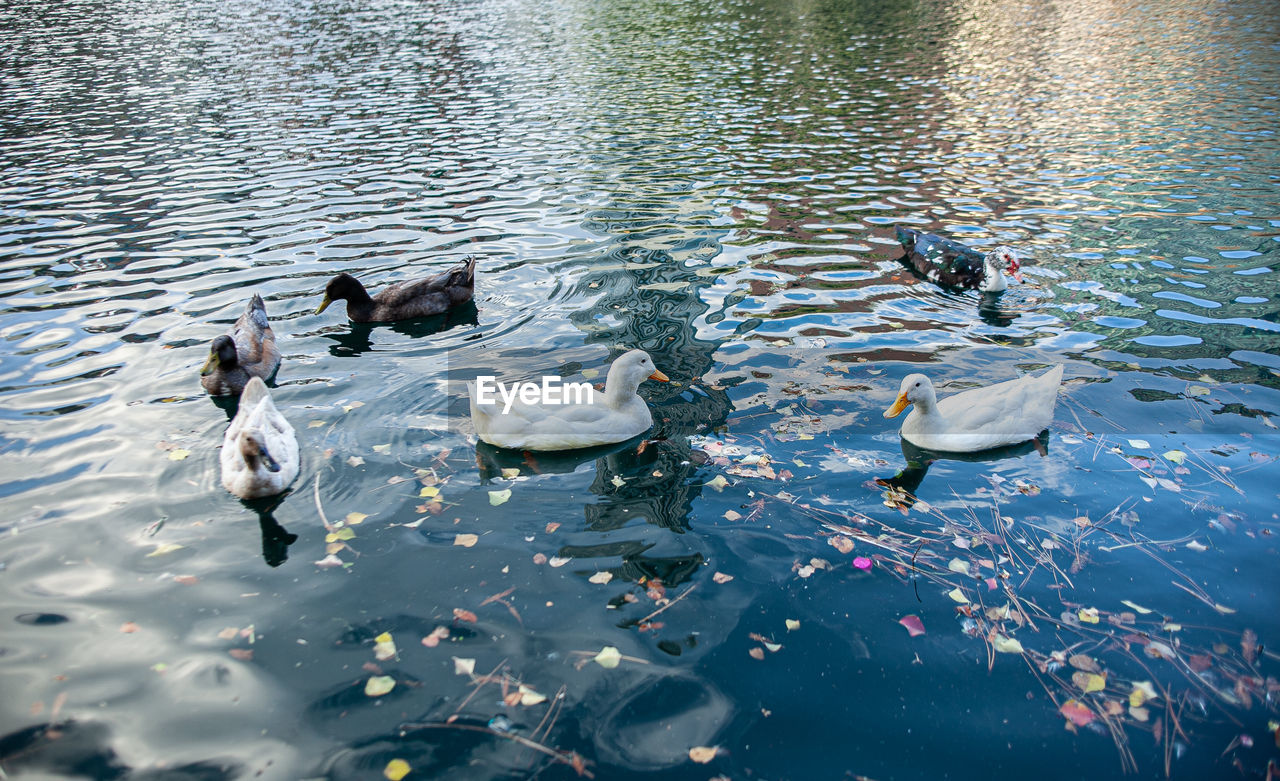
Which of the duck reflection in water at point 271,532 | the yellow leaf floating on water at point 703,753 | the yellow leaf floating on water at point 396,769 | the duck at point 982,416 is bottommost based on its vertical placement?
the yellow leaf floating on water at point 703,753

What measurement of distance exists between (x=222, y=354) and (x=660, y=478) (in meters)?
5.64

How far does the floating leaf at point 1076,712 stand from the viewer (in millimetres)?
5102

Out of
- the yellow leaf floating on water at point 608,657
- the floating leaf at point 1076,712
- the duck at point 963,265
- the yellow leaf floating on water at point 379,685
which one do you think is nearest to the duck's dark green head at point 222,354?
the yellow leaf floating on water at point 379,685

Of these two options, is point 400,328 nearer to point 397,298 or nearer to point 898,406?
point 397,298

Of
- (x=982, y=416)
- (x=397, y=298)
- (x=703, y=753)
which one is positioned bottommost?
(x=703, y=753)

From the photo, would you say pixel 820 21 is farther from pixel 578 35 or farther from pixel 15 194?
pixel 15 194

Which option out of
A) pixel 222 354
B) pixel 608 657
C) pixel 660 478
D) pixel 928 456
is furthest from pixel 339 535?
pixel 928 456

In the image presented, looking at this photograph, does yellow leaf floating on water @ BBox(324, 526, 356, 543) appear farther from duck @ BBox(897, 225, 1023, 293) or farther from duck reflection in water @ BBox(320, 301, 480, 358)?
duck @ BBox(897, 225, 1023, 293)

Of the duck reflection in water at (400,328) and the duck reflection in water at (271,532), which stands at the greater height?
the duck reflection in water at (400,328)

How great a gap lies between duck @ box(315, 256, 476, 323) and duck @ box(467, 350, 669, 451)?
374 cm

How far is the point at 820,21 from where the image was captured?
139 feet

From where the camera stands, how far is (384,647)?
227 inches

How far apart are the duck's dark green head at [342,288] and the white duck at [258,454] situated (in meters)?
3.70

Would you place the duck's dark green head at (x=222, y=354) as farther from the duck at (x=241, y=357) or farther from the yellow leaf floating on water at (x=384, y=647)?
the yellow leaf floating on water at (x=384, y=647)
